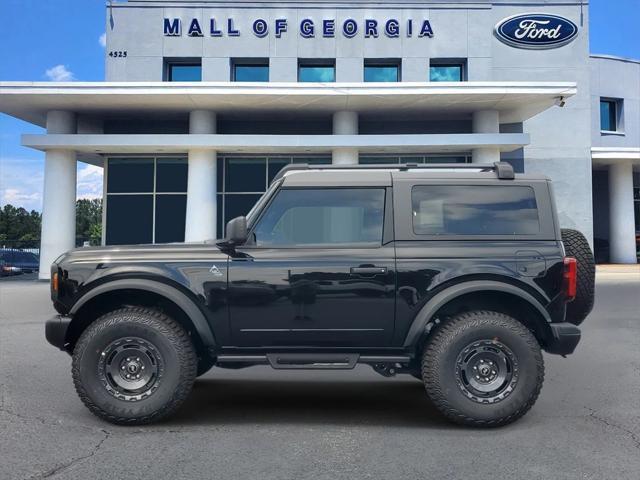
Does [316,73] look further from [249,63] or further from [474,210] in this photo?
[474,210]

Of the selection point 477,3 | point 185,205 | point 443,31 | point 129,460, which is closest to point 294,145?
point 185,205

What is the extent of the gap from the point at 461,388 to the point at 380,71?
21.9 m

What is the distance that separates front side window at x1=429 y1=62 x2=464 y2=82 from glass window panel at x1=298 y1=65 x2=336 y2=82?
14.6ft

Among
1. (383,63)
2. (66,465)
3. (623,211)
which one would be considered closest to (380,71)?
(383,63)

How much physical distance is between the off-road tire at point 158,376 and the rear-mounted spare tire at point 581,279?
3566 millimetres

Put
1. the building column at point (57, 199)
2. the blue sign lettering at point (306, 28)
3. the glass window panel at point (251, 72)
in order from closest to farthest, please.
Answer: the building column at point (57, 199), the blue sign lettering at point (306, 28), the glass window panel at point (251, 72)

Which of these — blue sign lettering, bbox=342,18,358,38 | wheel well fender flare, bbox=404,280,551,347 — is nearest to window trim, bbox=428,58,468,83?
blue sign lettering, bbox=342,18,358,38

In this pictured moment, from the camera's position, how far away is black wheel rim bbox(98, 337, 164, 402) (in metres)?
4.56

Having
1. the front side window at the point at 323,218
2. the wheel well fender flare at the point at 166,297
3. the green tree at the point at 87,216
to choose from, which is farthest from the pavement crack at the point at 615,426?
the green tree at the point at 87,216

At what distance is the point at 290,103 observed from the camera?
66.7ft

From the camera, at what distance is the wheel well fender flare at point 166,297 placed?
455 cm

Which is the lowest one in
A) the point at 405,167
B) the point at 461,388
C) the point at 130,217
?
the point at 461,388

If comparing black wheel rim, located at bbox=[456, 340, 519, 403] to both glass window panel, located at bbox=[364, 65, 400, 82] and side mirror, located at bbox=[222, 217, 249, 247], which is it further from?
glass window panel, located at bbox=[364, 65, 400, 82]

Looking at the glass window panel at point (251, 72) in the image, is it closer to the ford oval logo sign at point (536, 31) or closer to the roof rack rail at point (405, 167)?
the ford oval logo sign at point (536, 31)
